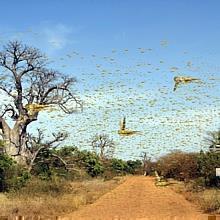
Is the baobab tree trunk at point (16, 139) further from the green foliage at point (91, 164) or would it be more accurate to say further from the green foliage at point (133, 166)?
the green foliage at point (133, 166)

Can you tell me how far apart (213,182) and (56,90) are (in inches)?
500

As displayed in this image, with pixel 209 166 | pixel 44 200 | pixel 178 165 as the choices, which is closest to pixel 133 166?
pixel 178 165

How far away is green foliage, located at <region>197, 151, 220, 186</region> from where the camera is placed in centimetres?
3356

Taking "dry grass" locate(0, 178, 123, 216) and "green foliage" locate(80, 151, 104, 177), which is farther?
"green foliage" locate(80, 151, 104, 177)

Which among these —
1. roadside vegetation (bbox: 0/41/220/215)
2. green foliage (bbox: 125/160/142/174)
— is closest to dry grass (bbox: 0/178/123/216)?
roadside vegetation (bbox: 0/41/220/215)

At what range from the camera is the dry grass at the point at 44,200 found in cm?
2008

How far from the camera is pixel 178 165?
35.7 metres

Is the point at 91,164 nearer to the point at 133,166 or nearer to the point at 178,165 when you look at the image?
the point at 178,165

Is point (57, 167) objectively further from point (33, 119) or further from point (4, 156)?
point (4, 156)

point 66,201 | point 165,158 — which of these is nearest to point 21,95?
point 165,158

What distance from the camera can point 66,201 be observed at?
25.2 m

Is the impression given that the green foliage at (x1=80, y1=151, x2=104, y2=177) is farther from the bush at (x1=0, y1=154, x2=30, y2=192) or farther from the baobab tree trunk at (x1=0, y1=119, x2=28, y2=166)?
the bush at (x1=0, y1=154, x2=30, y2=192)

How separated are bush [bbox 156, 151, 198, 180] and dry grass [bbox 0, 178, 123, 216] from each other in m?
4.76

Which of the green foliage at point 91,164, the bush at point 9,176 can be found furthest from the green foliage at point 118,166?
the bush at point 9,176
